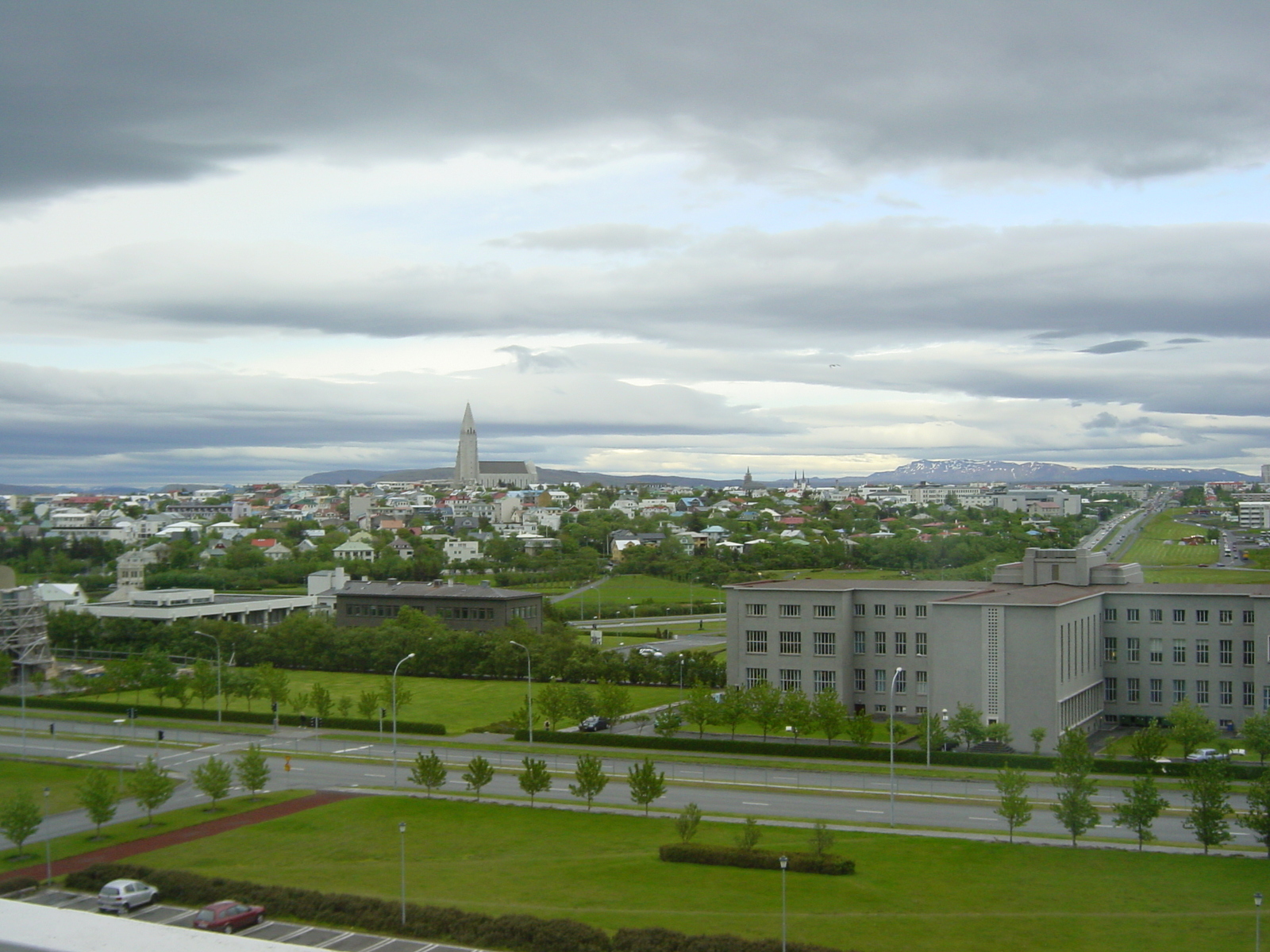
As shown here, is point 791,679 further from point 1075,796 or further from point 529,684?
point 1075,796

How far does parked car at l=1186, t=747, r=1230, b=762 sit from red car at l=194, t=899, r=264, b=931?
3502cm

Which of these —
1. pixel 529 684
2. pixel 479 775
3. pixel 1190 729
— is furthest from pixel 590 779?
pixel 1190 729

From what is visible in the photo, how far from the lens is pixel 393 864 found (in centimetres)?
3105

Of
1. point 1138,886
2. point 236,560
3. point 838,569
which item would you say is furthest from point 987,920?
point 236,560

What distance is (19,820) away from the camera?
3109 cm

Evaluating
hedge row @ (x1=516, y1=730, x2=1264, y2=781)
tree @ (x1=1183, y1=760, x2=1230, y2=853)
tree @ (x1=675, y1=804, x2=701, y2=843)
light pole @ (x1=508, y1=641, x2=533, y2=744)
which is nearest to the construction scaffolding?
light pole @ (x1=508, y1=641, x2=533, y2=744)

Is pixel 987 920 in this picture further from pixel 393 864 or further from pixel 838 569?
pixel 838 569

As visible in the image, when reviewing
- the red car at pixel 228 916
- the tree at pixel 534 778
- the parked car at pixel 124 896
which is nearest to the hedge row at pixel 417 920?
the parked car at pixel 124 896

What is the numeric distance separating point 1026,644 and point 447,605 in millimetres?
42475

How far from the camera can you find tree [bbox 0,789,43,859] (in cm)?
3098

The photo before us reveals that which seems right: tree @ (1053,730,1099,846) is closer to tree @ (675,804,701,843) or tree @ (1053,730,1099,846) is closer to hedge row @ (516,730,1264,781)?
hedge row @ (516,730,1264,781)

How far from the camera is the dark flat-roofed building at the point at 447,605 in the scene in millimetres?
76688

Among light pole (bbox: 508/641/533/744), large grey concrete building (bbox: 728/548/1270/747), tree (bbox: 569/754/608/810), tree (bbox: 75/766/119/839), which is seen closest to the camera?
tree (bbox: 75/766/119/839)

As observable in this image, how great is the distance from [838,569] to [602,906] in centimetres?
9248
